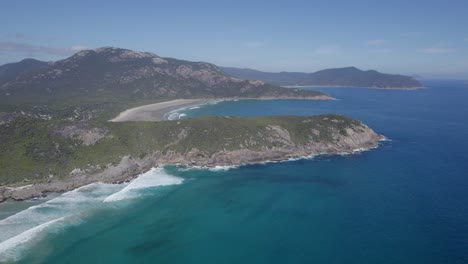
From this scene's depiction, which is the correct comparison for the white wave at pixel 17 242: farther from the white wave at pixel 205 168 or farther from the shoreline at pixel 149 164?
the white wave at pixel 205 168

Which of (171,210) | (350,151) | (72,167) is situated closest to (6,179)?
(72,167)

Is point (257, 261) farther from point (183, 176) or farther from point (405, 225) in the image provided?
point (183, 176)

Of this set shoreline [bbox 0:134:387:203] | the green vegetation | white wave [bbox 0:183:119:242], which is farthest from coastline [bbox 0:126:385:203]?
white wave [bbox 0:183:119:242]

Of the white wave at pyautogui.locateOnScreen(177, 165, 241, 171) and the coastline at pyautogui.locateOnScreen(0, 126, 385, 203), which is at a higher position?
the coastline at pyautogui.locateOnScreen(0, 126, 385, 203)

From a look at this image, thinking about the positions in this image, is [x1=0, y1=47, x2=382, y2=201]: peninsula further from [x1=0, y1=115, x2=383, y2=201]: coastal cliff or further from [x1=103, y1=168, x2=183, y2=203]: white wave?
[x1=103, y1=168, x2=183, y2=203]: white wave

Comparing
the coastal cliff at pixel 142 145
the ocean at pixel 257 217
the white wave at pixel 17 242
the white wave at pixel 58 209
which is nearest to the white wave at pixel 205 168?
the ocean at pixel 257 217

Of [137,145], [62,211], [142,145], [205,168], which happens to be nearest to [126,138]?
[137,145]
